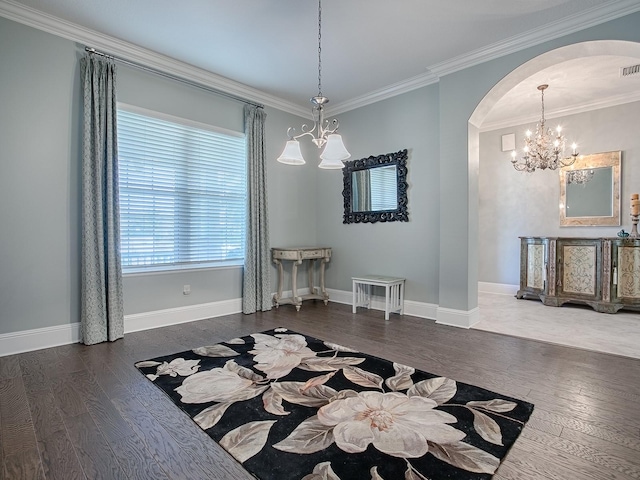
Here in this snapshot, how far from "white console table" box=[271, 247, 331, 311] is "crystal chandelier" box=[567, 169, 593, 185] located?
3939 mm

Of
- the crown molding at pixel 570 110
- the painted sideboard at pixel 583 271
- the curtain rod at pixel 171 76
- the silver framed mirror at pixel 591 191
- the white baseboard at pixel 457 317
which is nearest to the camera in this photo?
the curtain rod at pixel 171 76

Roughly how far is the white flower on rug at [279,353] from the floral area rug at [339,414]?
0.02m

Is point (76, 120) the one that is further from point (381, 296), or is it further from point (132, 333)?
point (381, 296)

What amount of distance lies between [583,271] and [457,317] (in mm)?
2314

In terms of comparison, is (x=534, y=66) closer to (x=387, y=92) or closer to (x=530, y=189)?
(x=387, y=92)

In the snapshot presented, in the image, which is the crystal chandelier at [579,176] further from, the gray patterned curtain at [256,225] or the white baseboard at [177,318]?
the gray patterned curtain at [256,225]

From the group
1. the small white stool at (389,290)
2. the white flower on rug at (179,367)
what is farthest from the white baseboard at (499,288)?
the white flower on rug at (179,367)

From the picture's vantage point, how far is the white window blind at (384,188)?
462 cm

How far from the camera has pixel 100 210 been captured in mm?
3250

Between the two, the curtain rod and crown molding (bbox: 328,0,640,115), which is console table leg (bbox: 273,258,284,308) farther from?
crown molding (bbox: 328,0,640,115)

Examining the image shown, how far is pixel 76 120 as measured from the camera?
325cm

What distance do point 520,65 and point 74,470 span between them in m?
4.62

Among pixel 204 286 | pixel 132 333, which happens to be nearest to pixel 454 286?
pixel 204 286

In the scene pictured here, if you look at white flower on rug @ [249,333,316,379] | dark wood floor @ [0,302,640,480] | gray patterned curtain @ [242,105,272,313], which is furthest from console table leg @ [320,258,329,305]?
white flower on rug @ [249,333,316,379]
